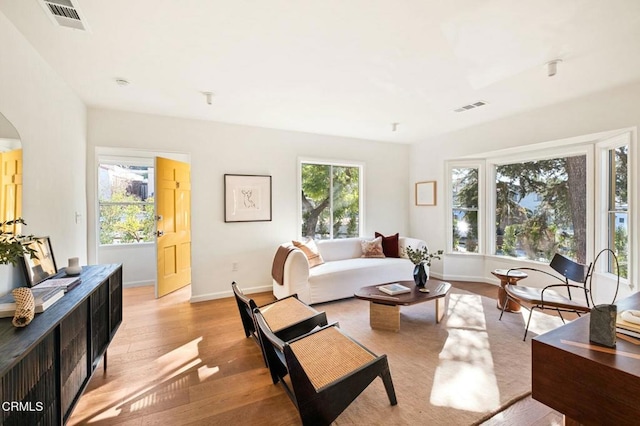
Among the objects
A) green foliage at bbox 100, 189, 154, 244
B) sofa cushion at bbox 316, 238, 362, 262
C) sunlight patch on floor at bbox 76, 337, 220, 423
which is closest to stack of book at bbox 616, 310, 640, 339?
sunlight patch on floor at bbox 76, 337, 220, 423

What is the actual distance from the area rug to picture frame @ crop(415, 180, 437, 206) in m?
2.12

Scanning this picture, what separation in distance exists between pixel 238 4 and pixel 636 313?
268cm

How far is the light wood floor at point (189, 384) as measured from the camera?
1.82 metres

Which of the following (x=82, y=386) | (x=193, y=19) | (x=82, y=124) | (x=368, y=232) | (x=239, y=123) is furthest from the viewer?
(x=368, y=232)

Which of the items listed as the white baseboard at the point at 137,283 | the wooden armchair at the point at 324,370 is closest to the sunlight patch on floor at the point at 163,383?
the wooden armchair at the point at 324,370

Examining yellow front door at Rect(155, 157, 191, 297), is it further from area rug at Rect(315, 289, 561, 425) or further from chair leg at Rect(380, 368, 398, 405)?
chair leg at Rect(380, 368, 398, 405)

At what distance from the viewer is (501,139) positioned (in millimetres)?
4234

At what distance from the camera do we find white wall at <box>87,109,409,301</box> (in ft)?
12.3

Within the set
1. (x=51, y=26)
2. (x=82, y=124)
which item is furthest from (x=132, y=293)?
(x=51, y=26)

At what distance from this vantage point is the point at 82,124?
3.35 m

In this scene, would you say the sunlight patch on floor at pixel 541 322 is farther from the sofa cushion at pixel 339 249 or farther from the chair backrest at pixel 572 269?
the sofa cushion at pixel 339 249

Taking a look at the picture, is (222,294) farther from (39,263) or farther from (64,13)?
(64,13)

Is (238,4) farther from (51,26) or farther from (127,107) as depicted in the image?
(127,107)

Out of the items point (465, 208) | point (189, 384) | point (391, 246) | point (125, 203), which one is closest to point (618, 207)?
point (465, 208)
